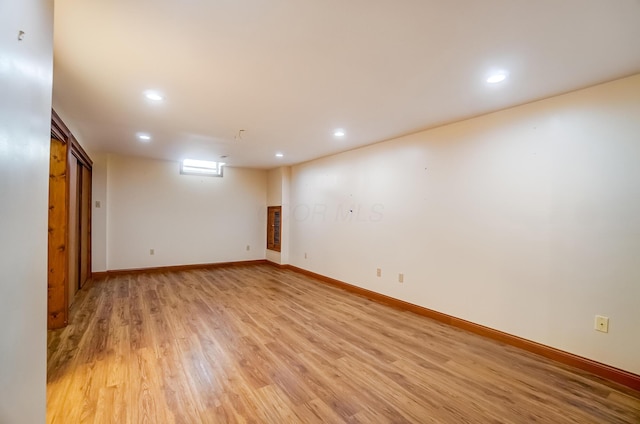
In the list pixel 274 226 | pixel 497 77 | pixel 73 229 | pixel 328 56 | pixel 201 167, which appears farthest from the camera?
pixel 274 226

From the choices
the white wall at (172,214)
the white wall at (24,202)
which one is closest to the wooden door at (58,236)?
the white wall at (24,202)

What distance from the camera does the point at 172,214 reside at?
234 inches

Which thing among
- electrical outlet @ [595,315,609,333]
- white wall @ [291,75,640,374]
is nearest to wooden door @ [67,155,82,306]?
white wall @ [291,75,640,374]

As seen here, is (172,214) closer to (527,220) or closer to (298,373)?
(298,373)

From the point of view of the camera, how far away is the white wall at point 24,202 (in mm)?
841

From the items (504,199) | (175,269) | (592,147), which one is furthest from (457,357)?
(175,269)

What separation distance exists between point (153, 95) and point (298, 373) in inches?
110

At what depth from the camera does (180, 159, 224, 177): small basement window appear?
6.04 metres

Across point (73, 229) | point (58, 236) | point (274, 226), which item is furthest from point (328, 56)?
point (274, 226)

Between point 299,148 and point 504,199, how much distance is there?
10.1 feet

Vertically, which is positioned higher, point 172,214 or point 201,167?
point 201,167

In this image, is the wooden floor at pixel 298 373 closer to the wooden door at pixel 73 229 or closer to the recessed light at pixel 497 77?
the wooden door at pixel 73 229

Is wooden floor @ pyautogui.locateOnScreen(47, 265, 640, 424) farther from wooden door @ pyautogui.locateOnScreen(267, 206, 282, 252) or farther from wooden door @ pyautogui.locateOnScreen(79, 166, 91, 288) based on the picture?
wooden door @ pyautogui.locateOnScreen(267, 206, 282, 252)

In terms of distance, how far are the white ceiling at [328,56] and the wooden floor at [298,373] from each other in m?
2.37
